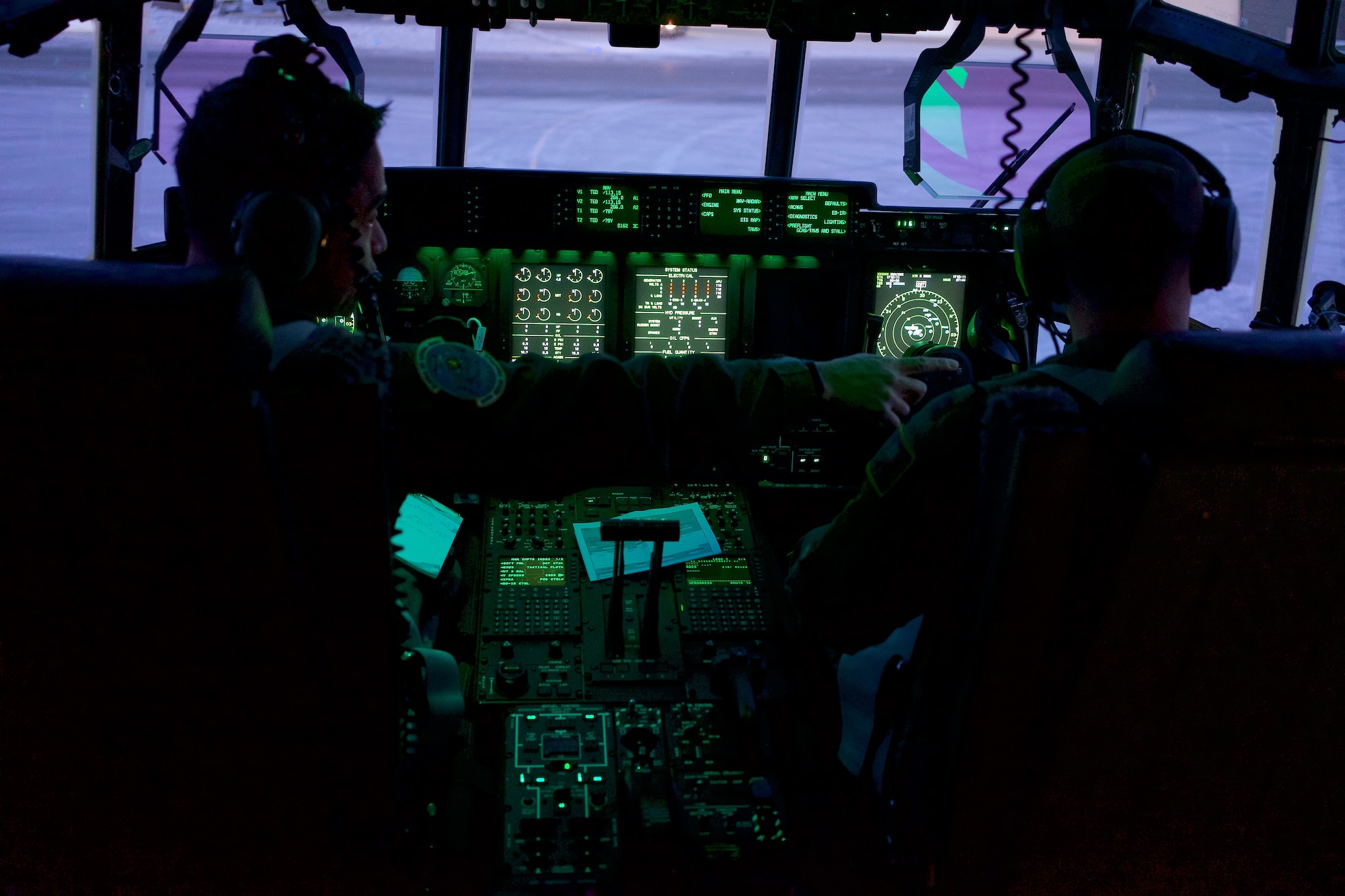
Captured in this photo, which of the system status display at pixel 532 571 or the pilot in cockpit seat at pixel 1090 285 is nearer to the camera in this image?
the pilot in cockpit seat at pixel 1090 285

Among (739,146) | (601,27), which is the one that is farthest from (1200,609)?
(739,146)

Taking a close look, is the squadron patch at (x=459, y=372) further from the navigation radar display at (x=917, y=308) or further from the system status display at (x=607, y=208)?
the navigation radar display at (x=917, y=308)

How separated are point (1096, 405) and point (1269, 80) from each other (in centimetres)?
198

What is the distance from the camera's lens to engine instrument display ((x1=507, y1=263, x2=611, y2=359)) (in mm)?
2357

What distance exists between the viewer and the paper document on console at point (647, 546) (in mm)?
1898

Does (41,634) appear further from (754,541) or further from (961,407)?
(754,541)

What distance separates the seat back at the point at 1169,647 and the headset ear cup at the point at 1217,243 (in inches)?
14.3

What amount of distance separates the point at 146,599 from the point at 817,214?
175cm

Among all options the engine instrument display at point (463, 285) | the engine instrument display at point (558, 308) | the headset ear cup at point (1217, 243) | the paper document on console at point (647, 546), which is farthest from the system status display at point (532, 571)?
the headset ear cup at point (1217, 243)

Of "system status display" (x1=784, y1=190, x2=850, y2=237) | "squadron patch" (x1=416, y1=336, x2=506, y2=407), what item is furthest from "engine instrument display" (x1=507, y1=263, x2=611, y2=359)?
"squadron patch" (x1=416, y1=336, x2=506, y2=407)

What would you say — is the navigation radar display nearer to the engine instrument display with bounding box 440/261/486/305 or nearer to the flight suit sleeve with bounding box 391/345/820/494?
the engine instrument display with bounding box 440/261/486/305

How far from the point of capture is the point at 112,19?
2.23 metres

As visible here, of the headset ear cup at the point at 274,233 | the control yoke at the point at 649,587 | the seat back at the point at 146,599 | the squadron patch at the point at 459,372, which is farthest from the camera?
the control yoke at the point at 649,587

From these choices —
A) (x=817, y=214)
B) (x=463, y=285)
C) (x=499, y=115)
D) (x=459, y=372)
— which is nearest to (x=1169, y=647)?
(x=459, y=372)
